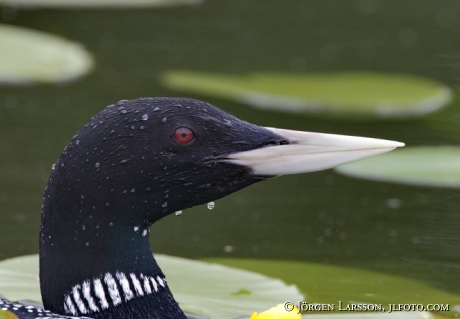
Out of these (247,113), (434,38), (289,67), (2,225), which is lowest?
(2,225)

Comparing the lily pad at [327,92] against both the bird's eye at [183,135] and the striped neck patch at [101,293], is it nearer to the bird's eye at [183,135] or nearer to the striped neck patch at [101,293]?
the bird's eye at [183,135]

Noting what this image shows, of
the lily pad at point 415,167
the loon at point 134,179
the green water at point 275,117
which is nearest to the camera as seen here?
the loon at point 134,179

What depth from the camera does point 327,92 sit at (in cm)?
634

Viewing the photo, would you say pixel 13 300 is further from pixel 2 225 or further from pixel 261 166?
pixel 261 166

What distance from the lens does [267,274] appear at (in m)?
3.85

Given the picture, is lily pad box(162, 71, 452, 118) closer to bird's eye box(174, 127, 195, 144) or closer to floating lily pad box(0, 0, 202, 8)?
floating lily pad box(0, 0, 202, 8)

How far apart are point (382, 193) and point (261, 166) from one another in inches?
74.8

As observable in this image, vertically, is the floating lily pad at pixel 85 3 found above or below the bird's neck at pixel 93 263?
above

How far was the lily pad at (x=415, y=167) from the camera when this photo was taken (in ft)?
15.8

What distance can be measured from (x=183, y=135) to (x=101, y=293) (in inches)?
23.4

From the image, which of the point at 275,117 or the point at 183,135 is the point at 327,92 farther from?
the point at 183,135

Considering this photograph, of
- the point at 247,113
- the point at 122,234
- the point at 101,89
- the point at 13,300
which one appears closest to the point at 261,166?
the point at 122,234

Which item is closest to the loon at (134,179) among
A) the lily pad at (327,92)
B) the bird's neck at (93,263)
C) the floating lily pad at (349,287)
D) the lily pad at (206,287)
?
the bird's neck at (93,263)

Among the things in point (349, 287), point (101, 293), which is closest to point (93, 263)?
point (101, 293)
